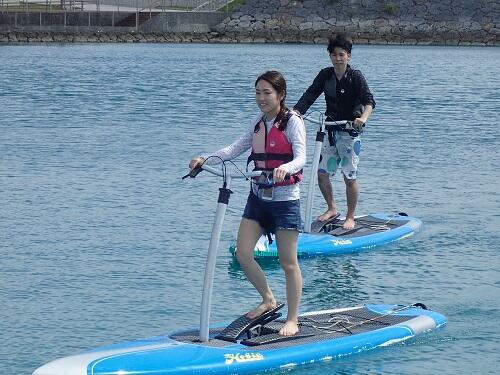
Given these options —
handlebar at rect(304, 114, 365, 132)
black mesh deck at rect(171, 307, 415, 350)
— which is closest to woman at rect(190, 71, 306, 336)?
black mesh deck at rect(171, 307, 415, 350)

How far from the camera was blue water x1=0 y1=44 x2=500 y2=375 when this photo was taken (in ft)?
31.5

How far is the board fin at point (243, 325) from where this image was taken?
8.46 m

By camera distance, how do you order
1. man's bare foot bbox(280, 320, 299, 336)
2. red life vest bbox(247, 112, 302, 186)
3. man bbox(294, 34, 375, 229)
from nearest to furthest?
1. red life vest bbox(247, 112, 302, 186)
2. man's bare foot bbox(280, 320, 299, 336)
3. man bbox(294, 34, 375, 229)

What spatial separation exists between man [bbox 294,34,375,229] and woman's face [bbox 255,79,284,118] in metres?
3.04

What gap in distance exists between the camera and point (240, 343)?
8.41 metres

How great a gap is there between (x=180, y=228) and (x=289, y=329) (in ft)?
16.8

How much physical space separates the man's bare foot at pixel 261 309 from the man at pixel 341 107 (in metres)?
3.07

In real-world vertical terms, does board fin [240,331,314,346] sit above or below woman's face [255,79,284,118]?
below

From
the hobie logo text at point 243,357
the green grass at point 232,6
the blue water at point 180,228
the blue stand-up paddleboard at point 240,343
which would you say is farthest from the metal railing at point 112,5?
the hobie logo text at point 243,357

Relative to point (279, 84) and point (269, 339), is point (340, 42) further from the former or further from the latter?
point (269, 339)

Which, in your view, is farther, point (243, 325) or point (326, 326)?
point (326, 326)

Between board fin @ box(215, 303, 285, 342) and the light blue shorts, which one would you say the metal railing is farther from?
board fin @ box(215, 303, 285, 342)

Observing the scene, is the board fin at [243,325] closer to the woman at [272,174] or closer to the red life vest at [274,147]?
the woman at [272,174]

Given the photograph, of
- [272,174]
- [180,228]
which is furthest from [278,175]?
[180,228]
